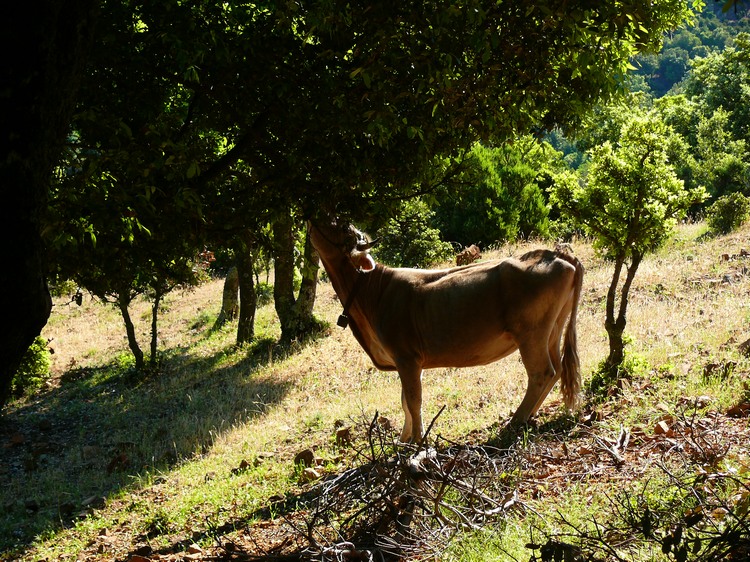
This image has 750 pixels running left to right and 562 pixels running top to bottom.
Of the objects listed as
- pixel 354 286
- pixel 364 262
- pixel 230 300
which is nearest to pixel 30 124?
pixel 364 262

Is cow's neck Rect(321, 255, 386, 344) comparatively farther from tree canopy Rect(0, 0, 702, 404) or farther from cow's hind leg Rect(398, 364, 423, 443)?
tree canopy Rect(0, 0, 702, 404)

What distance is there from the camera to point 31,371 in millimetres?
18375

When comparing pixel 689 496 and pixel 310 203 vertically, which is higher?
pixel 310 203

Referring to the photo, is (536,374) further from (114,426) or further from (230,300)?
(230,300)

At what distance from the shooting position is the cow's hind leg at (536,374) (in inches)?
311

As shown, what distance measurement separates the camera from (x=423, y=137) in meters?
6.95

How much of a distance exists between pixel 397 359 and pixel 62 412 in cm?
1116

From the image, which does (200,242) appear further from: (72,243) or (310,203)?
(72,243)

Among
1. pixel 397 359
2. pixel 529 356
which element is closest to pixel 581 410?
pixel 529 356

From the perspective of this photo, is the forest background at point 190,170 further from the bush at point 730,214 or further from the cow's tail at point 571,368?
the bush at point 730,214

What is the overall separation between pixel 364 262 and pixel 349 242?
0.34 metres

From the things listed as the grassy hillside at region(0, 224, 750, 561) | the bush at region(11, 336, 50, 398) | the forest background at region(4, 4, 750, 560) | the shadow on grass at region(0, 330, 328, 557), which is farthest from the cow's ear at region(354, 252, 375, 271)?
Answer: the bush at region(11, 336, 50, 398)

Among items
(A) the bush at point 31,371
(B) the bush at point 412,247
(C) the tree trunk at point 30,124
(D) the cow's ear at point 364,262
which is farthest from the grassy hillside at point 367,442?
(B) the bush at point 412,247

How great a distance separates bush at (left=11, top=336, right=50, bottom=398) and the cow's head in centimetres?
1264
